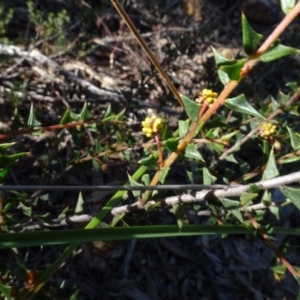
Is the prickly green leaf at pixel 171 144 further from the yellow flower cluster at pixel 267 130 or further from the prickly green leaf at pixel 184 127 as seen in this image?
the yellow flower cluster at pixel 267 130

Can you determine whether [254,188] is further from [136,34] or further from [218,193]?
[136,34]

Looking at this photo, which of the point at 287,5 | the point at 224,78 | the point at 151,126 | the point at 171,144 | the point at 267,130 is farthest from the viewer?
the point at 267,130

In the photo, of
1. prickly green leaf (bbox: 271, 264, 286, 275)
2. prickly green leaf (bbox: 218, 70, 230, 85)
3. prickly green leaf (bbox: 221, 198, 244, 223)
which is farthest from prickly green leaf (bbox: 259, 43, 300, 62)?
prickly green leaf (bbox: 271, 264, 286, 275)

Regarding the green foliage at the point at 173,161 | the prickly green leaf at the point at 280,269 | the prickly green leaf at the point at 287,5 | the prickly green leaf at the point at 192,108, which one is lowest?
the prickly green leaf at the point at 280,269

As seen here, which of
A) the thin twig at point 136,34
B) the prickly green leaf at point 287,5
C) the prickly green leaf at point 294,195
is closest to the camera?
the prickly green leaf at point 287,5

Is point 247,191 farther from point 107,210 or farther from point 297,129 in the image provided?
point 297,129

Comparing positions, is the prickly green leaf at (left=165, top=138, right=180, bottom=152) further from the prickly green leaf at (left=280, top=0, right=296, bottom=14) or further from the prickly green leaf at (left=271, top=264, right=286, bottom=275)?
the prickly green leaf at (left=271, top=264, right=286, bottom=275)

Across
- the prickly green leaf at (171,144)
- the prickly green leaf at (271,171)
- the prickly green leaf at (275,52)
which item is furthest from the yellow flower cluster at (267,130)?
the prickly green leaf at (275,52)

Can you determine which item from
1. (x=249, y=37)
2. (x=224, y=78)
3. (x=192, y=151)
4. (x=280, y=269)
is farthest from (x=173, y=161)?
(x=280, y=269)

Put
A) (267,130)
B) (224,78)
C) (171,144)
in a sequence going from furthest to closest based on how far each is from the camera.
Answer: (267,130) < (171,144) < (224,78)

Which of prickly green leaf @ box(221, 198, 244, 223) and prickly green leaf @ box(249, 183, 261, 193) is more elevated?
prickly green leaf @ box(249, 183, 261, 193)

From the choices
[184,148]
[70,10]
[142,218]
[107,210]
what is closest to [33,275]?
[107,210]
